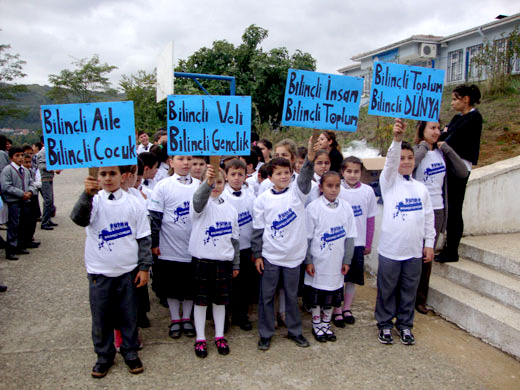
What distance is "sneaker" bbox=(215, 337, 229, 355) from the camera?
364 cm

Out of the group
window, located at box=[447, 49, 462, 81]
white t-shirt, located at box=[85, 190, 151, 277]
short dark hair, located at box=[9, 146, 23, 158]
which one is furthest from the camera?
window, located at box=[447, 49, 462, 81]

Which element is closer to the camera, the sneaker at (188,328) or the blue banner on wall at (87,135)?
the blue banner on wall at (87,135)

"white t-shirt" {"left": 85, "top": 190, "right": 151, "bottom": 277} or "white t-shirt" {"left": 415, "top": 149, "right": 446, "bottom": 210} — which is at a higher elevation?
"white t-shirt" {"left": 415, "top": 149, "right": 446, "bottom": 210}

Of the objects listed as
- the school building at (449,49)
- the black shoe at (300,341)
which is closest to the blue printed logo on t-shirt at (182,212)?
the black shoe at (300,341)

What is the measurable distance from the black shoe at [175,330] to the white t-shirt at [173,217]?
26.1 inches

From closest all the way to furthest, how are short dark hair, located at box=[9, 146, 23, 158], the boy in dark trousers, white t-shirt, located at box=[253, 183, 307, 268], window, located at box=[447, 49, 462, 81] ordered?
white t-shirt, located at box=[253, 183, 307, 268]
the boy in dark trousers
short dark hair, located at box=[9, 146, 23, 158]
window, located at box=[447, 49, 462, 81]

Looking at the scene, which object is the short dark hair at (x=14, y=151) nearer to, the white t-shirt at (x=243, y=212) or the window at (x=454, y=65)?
the white t-shirt at (x=243, y=212)

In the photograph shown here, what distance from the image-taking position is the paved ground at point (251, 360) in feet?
10.5

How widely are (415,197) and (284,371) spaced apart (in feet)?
6.50

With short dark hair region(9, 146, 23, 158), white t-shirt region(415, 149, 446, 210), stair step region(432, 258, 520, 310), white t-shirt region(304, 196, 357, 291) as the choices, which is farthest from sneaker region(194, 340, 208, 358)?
short dark hair region(9, 146, 23, 158)

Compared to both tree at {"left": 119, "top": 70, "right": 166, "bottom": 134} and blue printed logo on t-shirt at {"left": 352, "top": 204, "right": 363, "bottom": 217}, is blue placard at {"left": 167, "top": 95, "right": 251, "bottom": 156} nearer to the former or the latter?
blue printed logo on t-shirt at {"left": 352, "top": 204, "right": 363, "bottom": 217}

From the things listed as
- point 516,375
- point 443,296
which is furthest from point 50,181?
point 516,375

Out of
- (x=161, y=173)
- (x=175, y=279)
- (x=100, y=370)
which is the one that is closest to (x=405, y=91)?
(x=175, y=279)

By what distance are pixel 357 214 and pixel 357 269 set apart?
0.57 meters
